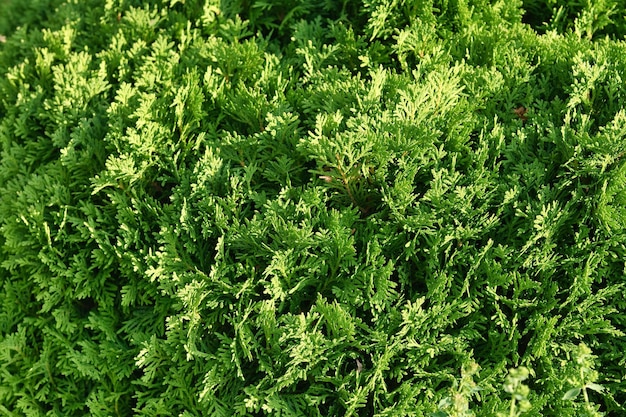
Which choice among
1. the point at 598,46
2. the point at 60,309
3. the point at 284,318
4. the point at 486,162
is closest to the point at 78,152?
the point at 60,309

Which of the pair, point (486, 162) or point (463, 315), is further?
point (486, 162)

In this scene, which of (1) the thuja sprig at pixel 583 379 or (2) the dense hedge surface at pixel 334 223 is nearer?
(1) the thuja sprig at pixel 583 379

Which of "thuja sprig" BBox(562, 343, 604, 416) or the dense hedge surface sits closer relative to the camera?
"thuja sprig" BBox(562, 343, 604, 416)

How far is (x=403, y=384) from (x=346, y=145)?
1104 millimetres

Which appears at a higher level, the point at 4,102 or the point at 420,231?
the point at 420,231

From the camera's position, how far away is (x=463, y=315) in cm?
312

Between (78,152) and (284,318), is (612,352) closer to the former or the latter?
(284,318)

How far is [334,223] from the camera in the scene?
3162 mm

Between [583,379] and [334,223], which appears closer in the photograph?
[583,379]

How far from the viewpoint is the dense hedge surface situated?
3115mm

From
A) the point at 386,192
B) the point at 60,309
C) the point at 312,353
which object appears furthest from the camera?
the point at 60,309

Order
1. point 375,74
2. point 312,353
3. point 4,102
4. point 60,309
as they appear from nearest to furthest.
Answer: point 312,353 < point 375,74 < point 60,309 < point 4,102

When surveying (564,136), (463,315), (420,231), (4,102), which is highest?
(564,136)

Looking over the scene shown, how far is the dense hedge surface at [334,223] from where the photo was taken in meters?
3.12
